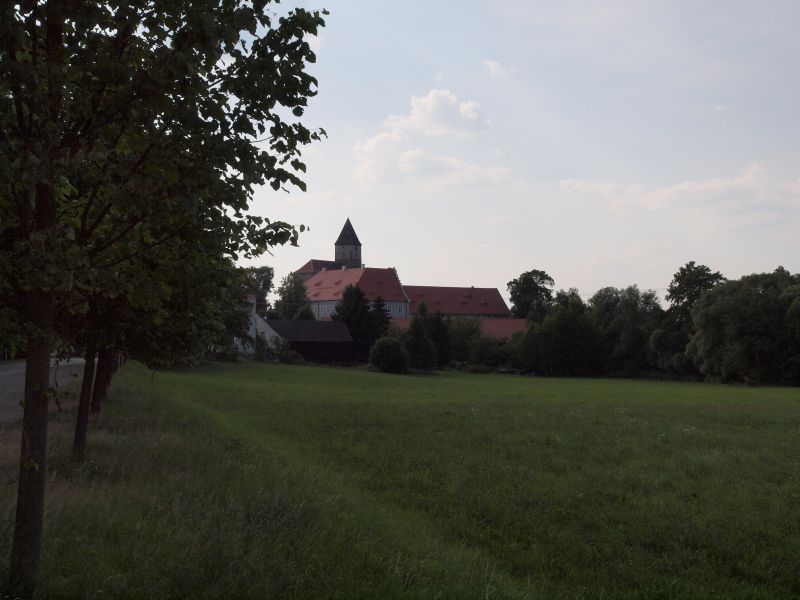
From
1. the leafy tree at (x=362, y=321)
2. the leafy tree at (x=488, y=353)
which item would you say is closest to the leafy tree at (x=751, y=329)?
the leafy tree at (x=488, y=353)

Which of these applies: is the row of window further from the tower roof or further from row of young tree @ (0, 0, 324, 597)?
row of young tree @ (0, 0, 324, 597)

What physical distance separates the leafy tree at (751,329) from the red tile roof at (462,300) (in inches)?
2648

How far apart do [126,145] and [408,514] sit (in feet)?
23.3

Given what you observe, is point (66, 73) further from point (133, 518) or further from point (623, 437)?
point (623, 437)

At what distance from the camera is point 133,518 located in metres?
7.23

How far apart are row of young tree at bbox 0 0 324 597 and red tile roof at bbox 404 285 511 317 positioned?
13951 cm

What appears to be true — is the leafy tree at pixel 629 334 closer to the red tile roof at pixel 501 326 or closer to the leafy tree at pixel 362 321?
the red tile roof at pixel 501 326

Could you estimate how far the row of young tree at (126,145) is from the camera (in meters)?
4.88

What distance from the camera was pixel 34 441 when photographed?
201 inches

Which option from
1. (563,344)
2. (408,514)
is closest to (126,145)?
(408,514)

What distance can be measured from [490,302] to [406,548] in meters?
142

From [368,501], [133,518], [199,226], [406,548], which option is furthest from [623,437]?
[199,226]

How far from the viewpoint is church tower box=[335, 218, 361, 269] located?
537 feet

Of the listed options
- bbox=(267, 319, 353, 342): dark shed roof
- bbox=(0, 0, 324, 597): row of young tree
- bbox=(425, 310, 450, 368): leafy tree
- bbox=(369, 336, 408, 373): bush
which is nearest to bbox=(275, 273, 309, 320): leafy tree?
bbox=(267, 319, 353, 342): dark shed roof
